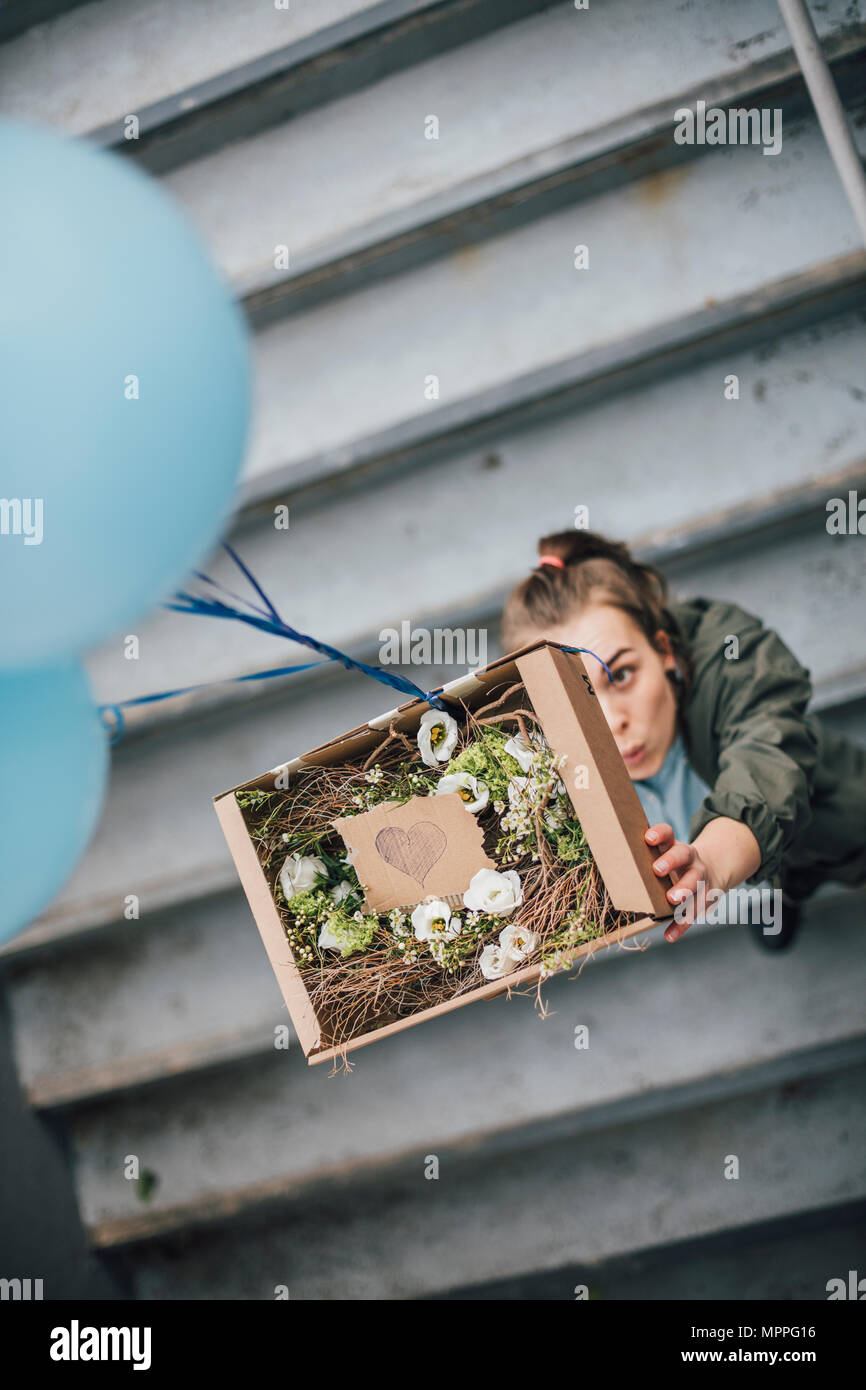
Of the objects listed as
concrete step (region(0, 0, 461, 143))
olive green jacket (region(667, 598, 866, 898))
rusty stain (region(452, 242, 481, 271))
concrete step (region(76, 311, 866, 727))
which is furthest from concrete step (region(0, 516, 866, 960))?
concrete step (region(0, 0, 461, 143))

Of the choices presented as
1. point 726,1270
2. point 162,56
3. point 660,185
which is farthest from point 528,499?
point 726,1270

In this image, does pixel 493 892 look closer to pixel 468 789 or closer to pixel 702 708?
pixel 468 789

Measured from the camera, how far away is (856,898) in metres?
1.71

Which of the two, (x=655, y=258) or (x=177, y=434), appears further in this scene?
(x=655, y=258)

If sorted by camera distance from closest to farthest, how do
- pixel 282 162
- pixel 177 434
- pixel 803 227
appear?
pixel 177 434
pixel 803 227
pixel 282 162

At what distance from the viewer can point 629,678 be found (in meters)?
1.32

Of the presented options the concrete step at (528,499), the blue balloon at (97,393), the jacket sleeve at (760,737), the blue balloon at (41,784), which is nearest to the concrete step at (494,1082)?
the jacket sleeve at (760,737)

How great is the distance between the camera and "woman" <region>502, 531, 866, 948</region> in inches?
46.4

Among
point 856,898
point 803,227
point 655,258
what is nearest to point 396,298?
point 655,258

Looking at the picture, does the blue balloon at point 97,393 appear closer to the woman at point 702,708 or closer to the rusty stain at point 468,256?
the woman at point 702,708

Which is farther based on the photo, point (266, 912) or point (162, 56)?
point (162, 56)

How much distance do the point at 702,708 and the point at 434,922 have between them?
0.69m

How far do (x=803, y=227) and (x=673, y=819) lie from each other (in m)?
1.07
